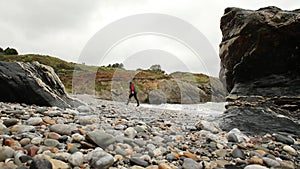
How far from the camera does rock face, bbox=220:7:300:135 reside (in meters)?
4.68

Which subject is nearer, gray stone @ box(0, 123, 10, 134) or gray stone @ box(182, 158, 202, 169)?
gray stone @ box(182, 158, 202, 169)

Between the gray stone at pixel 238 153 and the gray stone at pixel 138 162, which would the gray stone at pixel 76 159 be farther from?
the gray stone at pixel 238 153

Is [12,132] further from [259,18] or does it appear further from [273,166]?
[259,18]

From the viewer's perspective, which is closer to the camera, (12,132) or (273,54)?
(12,132)

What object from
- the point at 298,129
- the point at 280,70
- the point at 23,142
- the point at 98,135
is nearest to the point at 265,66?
the point at 280,70

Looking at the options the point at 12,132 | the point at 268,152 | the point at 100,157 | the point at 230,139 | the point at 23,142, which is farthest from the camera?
the point at 230,139

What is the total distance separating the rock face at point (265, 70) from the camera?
4.68 metres

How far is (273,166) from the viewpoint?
2477 millimetres

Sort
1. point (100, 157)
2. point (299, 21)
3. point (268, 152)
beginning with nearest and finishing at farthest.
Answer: point (100, 157), point (268, 152), point (299, 21)

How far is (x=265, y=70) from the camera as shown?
5.38m

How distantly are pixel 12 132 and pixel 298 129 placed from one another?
479 cm

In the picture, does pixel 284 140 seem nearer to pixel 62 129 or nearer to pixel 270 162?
pixel 270 162

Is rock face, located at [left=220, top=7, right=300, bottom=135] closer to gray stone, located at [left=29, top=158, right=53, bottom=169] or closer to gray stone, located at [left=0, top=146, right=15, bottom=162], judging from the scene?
gray stone, located at [left=29, top=158, right=53, bottom=169]

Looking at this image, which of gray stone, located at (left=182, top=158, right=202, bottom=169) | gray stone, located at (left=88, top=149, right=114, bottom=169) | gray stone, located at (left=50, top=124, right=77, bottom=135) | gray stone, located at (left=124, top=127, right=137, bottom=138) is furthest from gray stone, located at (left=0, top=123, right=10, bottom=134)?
gray stone, located at (left=182, top=158, right=202, bottom=169)
